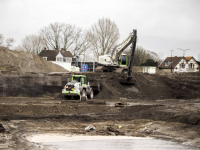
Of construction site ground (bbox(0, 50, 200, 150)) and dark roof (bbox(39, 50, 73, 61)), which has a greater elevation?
dark roof (bbox(39, 50, 73, 61))

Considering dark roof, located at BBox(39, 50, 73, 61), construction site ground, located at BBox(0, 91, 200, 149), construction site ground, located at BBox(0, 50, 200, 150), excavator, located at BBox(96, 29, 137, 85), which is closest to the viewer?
construction site ground, located at BBox(0, 91, 200, 149)

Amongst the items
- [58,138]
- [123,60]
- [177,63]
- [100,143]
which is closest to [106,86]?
[123,60]

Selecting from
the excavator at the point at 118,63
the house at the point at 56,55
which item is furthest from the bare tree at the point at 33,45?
the excavator at the point at 118,63

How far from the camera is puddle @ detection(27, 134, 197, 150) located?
11.5m

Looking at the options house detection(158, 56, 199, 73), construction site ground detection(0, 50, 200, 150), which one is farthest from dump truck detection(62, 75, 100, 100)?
house detection(158, 56, 199, 73)

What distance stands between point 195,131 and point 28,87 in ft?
80.6

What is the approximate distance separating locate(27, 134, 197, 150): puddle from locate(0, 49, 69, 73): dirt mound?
28489mm

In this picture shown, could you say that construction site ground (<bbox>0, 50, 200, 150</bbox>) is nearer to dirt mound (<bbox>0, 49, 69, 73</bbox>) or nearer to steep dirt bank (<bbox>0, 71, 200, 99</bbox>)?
steep dirt bank (<bbox>0, 71, 200, 99</bbox>)

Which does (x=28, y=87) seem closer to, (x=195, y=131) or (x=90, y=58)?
(x=195, y=131)

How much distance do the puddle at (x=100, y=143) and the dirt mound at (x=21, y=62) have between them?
28489 millimetres

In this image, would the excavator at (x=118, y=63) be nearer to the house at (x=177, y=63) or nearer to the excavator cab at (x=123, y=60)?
the excavator cab at (x=123, y=60)

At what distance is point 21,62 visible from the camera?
146 ft

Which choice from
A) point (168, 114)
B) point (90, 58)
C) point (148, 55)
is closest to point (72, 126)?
point (168, 114)

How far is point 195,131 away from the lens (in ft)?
45.7
